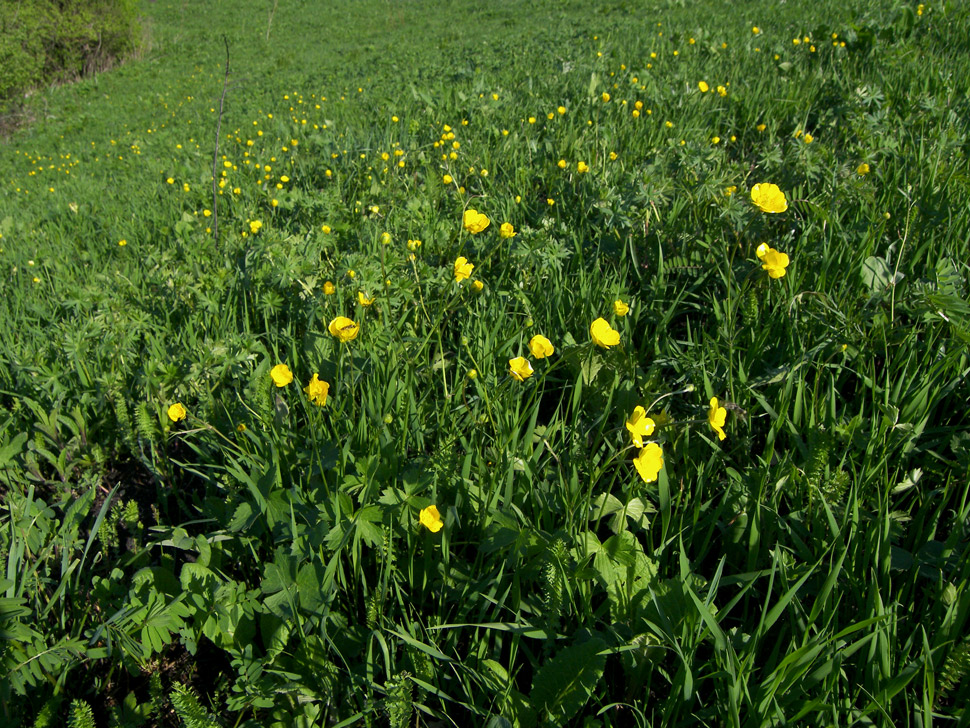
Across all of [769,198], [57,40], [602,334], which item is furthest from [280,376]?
[57,40]

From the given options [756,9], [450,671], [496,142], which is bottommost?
[450,671]

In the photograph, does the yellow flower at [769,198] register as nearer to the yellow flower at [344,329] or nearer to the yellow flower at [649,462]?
the yellow flower at [649,462]

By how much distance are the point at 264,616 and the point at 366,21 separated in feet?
71.1

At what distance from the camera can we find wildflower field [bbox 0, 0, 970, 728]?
48.1 inches

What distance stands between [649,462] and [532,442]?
0.49 metres

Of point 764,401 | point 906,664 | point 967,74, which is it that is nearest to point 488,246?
point 764,401

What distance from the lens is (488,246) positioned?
259 centimetres

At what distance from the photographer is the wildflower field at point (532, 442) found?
4.01ft

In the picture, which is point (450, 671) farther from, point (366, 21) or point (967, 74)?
point (366, 21)

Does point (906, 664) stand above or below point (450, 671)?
above

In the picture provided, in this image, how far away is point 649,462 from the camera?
1.24 m

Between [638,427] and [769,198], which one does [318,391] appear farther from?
[769,198]

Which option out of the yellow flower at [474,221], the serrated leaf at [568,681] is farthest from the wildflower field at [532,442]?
the yellow flower at [474,221]

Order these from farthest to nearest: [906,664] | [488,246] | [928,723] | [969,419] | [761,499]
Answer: [488,246] < [969,419] < [761,499] < [906,664] < [928,723]
